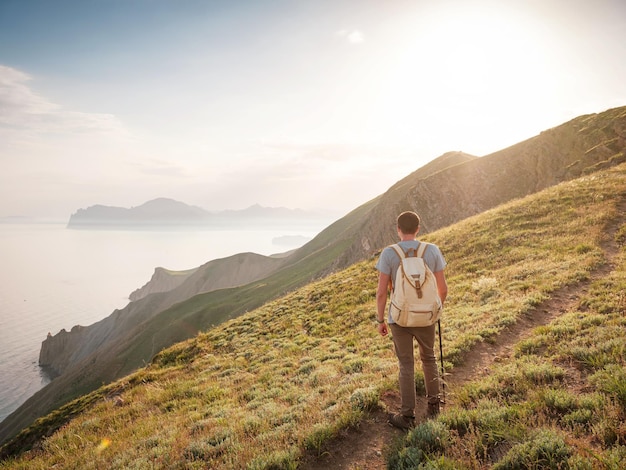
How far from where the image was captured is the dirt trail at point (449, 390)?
19.0 feet

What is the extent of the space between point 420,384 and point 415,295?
3.45 metres

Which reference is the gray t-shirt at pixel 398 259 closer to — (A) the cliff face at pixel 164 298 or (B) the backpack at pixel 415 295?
(B) the backpack at pixel 415 295

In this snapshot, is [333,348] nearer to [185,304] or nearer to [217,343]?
[217,343]

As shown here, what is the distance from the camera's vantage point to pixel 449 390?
734 centimetres

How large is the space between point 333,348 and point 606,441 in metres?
9.67

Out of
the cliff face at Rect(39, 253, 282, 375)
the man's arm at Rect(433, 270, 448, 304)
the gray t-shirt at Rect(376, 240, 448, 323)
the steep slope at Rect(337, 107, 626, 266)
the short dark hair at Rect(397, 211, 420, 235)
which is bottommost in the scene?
the cliff face at Rect(39, 253, 282, 375)

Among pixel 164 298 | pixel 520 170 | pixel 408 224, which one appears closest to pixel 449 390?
pixel 408 224

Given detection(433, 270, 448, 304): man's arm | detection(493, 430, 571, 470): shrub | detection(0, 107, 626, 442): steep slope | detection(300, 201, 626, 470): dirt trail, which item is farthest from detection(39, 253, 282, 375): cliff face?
detection(493, 430, 571, 470): shrub

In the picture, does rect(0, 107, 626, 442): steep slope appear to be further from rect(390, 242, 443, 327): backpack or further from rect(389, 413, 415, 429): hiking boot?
rect(389, 413, 415, 429): hiking boot

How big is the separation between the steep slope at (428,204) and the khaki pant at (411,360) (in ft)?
142

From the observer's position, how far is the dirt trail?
579 centimetres

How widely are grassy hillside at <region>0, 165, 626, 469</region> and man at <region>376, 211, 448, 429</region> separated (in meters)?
0.57

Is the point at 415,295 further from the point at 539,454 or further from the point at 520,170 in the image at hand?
the point at 520,170

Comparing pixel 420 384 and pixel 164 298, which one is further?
pixel 164 298
